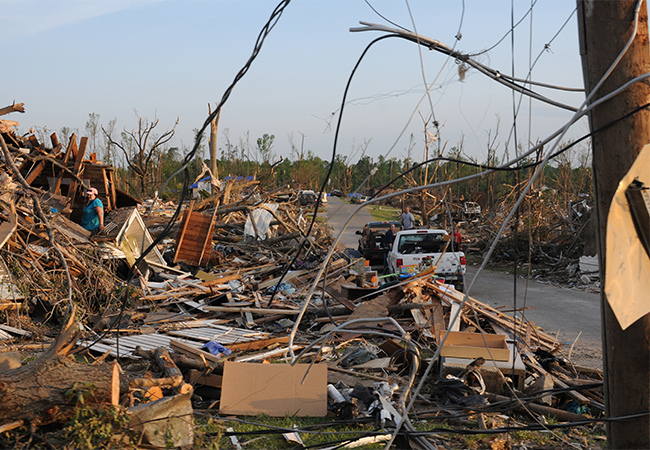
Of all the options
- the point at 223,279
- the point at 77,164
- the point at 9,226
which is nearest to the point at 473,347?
the point at 223,279

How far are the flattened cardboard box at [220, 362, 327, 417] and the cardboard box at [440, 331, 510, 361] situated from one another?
6.33 feet

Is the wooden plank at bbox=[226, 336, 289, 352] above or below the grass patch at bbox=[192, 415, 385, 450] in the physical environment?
below

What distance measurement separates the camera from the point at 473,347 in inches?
262

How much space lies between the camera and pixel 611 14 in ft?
9.46

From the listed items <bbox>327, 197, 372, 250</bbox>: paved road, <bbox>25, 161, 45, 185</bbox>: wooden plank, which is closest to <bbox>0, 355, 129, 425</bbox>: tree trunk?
<bbox>25, 161, 45, 185</bbox>: wooden plank

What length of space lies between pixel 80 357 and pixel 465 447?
19.9 feet

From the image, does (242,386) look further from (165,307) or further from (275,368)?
(165,307)

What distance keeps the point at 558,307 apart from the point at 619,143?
37.9ft

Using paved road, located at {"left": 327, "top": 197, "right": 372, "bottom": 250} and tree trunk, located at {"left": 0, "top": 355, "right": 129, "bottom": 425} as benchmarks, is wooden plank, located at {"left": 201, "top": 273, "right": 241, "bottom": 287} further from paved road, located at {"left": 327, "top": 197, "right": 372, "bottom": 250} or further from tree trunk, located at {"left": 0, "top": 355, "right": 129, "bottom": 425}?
paved road, located at {"left": 327, "top": 197, "right": 372, "bottom": 250}

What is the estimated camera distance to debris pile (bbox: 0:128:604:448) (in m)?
→ 4.50

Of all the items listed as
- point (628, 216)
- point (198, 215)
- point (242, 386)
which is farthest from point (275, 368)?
point (198, 215)

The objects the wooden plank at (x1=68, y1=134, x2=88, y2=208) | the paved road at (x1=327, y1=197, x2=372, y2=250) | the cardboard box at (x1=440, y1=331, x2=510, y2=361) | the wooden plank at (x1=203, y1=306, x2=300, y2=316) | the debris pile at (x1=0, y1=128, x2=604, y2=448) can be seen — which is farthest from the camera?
the paved road at (x1=327, y1=197, x2=372, y2=250)

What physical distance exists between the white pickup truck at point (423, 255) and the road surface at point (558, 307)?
1315mm

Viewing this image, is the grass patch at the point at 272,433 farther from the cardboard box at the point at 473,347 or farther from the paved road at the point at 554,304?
the paved road at the point at 554,304
